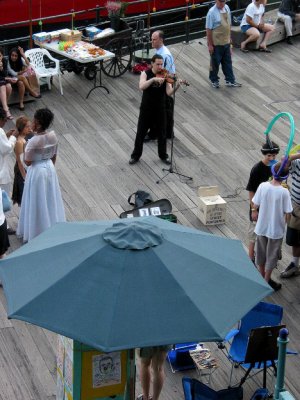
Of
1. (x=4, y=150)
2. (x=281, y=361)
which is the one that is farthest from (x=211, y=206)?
(x=281, y=361)

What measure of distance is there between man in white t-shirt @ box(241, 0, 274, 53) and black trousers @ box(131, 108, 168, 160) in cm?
475

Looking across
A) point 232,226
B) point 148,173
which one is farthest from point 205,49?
point 232,226

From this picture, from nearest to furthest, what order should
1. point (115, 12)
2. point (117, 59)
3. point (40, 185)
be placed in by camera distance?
1. point (40, 185)
2. point (117, 59)
3. point (115, 12)

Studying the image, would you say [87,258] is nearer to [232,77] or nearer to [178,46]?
[232,77]

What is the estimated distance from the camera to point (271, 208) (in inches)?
329

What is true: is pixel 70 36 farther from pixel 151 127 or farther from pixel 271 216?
pixel 271 216

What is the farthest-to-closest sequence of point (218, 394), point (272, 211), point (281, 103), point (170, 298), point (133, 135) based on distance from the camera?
1. point (281, 103)
2. point (133, 135)
3. point (272, 211)
4. point (218, 394)
5. point (170, 298)

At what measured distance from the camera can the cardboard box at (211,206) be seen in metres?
10.1

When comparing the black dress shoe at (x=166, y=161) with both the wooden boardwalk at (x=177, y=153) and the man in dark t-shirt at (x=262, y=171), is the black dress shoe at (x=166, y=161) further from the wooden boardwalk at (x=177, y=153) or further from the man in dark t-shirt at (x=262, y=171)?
the man in dark t-shirt at (x=262, y=171)

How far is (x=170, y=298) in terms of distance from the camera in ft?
18.1

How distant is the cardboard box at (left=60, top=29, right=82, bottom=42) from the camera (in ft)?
45.8

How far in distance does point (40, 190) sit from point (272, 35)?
26.8 ft

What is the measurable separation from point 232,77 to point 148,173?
3.61m

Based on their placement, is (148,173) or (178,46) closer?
(148,173)
